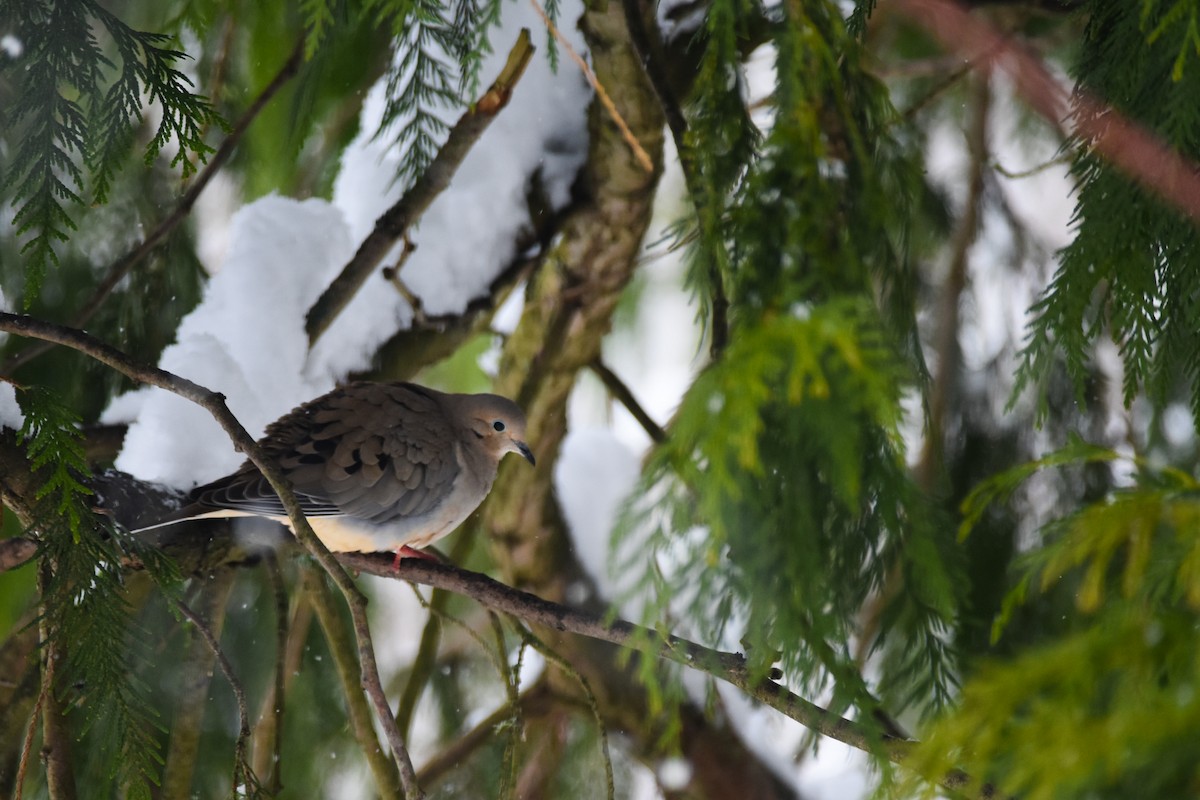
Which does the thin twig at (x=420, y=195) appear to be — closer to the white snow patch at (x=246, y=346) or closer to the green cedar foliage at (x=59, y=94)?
the white snow patch at (x=246, y=346)

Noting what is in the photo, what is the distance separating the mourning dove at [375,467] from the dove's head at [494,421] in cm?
11

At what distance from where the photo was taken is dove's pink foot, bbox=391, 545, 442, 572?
222 centimetres

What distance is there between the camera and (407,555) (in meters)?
2.32

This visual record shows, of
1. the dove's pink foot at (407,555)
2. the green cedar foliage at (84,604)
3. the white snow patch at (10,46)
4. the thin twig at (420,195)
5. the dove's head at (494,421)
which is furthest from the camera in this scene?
the dove's head at (494,421)

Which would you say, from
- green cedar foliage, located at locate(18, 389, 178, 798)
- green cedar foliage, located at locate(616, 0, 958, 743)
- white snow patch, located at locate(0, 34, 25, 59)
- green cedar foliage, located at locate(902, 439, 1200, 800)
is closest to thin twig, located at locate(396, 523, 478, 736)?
green cedar foliage, located at locate(18, 389, 178, 798)

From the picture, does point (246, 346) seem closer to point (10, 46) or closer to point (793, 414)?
point (10, 46)

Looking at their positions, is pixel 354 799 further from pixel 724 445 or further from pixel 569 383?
pixel 724 445

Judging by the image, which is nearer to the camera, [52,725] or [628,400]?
[52,725]

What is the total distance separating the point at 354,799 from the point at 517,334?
5.06 ft

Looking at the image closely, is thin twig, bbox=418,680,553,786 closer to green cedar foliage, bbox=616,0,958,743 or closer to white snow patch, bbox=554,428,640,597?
white snow patch, bbox=554,428,640,597

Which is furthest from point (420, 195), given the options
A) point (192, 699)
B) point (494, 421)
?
point (192, 699)

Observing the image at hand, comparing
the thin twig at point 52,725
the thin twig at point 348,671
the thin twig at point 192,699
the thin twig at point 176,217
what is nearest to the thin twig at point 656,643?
the thin twig at point 348,671

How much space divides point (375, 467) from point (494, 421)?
0.45m

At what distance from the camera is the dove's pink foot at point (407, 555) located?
7.30 feet
